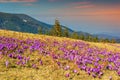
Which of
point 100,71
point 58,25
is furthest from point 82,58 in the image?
point 58,25

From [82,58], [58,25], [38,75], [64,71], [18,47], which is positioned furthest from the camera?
[58,25]

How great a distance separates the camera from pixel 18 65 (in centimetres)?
1675

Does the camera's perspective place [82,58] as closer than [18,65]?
No

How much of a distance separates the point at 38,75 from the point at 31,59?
4114 mm

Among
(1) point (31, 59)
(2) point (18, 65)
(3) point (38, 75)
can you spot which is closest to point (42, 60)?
(1) point (31, 59)

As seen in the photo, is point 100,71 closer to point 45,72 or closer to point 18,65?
point 45,72

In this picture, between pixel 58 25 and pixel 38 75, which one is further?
pixel 58 25

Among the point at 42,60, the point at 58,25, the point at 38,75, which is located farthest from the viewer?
the point at 58,25

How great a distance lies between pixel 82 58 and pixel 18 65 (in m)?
6.47

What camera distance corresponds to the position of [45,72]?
52.1 feet

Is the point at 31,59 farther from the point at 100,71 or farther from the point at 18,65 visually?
the point at 100,71

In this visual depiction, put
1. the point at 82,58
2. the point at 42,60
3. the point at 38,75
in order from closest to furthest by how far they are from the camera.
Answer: the point at 38,75, the point at 42,60, the point at 82,58

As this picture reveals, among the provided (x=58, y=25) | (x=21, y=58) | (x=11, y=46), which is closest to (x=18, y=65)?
(x=21, y=58)

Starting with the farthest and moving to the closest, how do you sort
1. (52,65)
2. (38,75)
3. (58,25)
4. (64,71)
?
(58,25)
(52,65)
(64,71)
(38,75)
